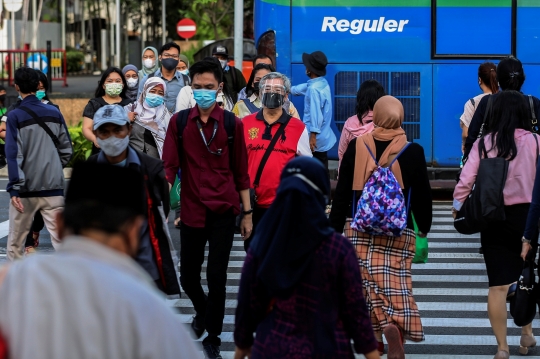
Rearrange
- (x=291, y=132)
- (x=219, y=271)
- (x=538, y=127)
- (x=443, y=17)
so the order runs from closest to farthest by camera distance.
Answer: (x=219, y=271), (x=291, y=132), (x=538, y=127), (x=443, y=17)

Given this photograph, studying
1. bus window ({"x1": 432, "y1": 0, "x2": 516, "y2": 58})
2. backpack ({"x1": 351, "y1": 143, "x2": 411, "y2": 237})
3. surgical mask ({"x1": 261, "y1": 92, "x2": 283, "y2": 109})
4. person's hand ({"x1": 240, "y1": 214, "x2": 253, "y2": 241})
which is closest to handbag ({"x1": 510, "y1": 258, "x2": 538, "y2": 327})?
backpack ({"x1": 351, "y1": 143, "x2": 411, "y2": 237})

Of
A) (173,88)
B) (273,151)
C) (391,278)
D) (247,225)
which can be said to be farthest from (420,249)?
(173,88)

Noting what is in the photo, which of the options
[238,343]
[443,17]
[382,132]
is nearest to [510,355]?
[382,132]

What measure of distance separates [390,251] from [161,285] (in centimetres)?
139

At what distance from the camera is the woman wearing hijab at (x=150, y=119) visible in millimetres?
8992

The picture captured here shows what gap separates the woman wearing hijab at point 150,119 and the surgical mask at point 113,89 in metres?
0.32

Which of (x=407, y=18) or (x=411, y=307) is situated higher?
(x=407, y=18)

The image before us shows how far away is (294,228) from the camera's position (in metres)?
3.80

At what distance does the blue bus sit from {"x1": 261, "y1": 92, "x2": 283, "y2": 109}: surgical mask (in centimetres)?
554

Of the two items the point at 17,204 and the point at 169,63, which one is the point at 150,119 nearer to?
the point at 17,204

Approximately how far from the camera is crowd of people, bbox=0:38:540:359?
2.18 m

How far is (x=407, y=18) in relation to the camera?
12719 mm

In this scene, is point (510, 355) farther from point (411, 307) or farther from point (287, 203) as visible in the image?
point (287, 203)

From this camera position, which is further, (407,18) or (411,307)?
(407,18)
